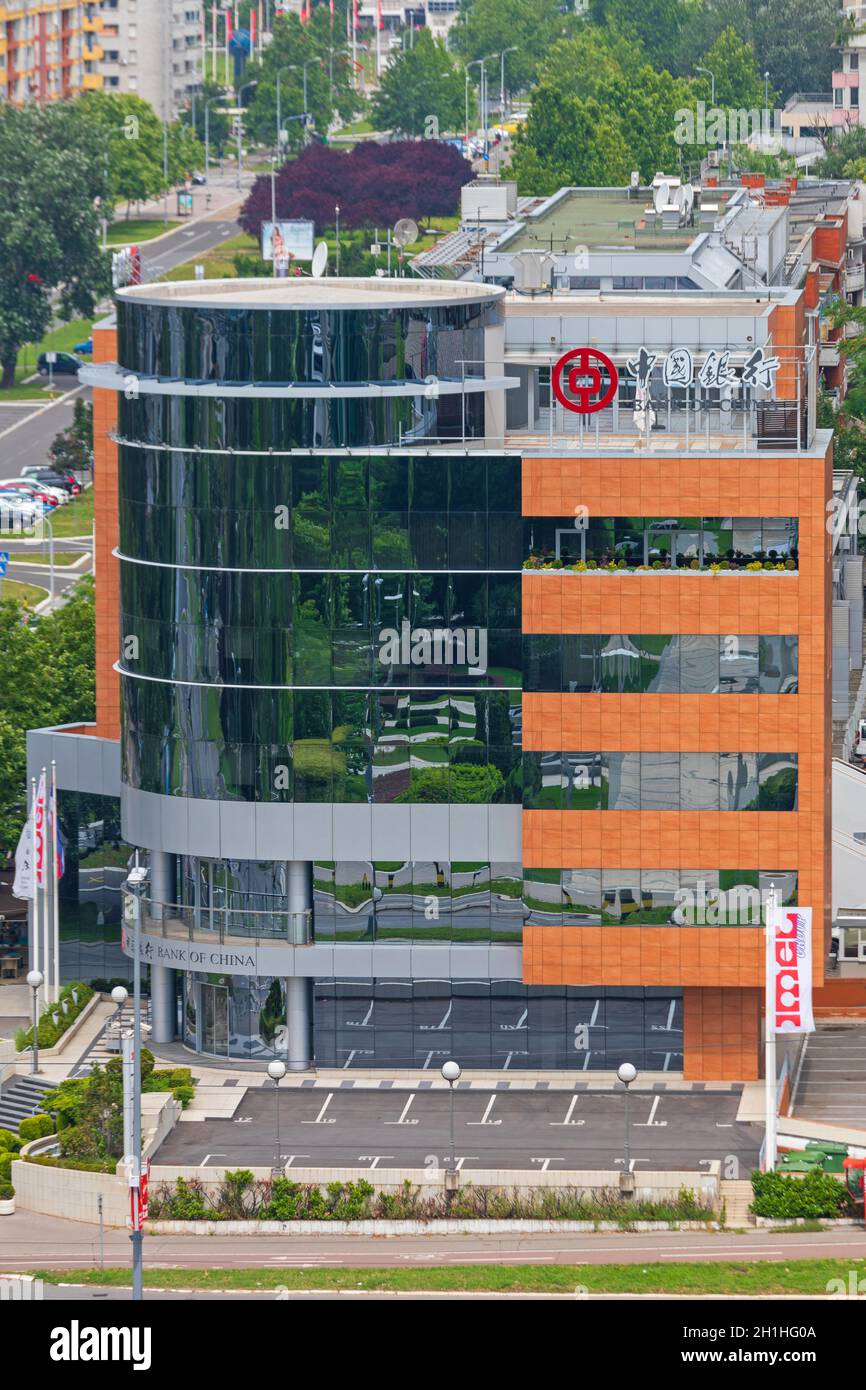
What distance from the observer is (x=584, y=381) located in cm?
11731

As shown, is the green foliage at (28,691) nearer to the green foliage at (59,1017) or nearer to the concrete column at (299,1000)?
the green foliage at (59,1017)

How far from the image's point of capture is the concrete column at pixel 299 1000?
119 m

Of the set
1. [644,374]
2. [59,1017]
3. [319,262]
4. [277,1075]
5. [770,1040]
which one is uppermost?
[319,262]

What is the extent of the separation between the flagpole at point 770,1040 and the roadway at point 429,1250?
3.71 m

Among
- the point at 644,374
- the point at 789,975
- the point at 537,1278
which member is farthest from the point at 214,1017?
the point at 644,374

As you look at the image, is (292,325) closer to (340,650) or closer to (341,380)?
(341,380)

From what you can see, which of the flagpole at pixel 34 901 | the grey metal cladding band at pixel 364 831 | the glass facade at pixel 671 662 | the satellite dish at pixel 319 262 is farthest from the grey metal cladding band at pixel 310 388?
the flagpole at pixel 34 901

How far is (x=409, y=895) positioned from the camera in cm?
11900

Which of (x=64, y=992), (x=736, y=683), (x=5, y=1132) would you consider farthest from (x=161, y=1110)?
(x=736, y=683)

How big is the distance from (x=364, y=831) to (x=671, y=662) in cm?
1147

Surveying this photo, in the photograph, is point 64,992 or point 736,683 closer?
point 736,683

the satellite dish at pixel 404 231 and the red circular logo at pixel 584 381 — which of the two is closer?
the red circular logo at pixel 584 381

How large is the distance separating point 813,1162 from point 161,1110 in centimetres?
2050

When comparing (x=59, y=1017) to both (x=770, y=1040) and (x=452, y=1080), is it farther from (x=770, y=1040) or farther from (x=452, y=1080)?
(x=770, y=1040)
